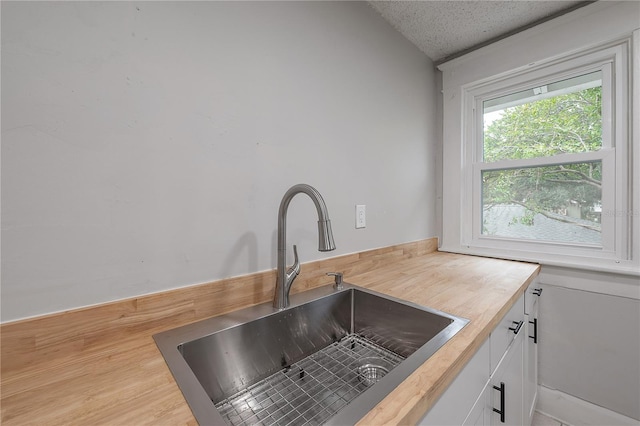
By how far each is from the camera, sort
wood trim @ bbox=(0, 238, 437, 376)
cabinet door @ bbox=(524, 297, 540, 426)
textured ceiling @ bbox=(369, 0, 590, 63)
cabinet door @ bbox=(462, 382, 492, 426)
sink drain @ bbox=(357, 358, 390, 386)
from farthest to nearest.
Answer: textured ceiling @ bbox=(369, 0, 590, 63) → cabinet door @ bbox=(524, 297, 540, 426) → sink drain @ bbox=(357, 358, 390, 386) → cabinet door @ bbox=(462, 382, 492, 426) → wood trim @ bbox=(0, 238, 437, 376)

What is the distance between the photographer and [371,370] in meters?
0.85

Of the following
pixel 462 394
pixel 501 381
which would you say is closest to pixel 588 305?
pixel 501 381


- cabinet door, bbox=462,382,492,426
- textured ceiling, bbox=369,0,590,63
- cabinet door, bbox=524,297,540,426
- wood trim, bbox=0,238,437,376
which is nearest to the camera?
wood trim, bbox=0,238,437,376

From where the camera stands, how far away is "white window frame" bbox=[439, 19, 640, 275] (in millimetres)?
1299

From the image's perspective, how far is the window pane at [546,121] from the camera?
1.45 m

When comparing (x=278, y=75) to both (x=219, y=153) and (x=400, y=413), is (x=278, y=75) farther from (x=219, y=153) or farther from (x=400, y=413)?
(x=400, y=413)

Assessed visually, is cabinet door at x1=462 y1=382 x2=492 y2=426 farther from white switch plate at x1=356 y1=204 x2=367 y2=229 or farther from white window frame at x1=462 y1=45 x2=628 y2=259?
white window frame at x1=462 y1=45 x2=628 y2=259

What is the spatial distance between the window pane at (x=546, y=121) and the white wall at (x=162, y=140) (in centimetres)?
117

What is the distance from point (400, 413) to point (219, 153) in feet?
2.75

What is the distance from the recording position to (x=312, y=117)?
1131mm

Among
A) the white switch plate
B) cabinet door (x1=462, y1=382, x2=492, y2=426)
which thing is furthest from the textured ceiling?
cabinet door (x1=462, y1=382, x2=492, y2=426)

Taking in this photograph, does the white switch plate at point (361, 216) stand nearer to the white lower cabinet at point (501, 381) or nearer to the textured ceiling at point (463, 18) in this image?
the white lower cabinet at point (501, 381)

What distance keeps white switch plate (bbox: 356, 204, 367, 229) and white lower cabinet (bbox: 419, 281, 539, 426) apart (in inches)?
27.7

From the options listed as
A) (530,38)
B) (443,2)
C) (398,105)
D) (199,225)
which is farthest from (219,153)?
(530,38)
